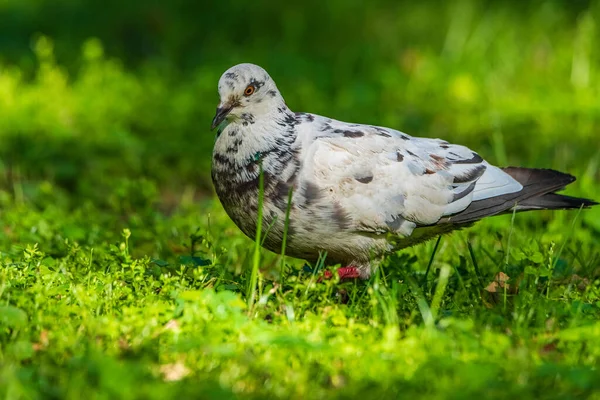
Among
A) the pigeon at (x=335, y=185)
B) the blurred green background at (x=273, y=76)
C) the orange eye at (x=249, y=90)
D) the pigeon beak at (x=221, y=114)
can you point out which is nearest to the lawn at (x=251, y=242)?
the blurred green background at (x=273, y=76)

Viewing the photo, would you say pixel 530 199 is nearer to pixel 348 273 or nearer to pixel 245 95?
pixel 348 273

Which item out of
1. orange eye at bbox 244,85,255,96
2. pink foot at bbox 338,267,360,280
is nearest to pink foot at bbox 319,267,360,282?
pink foot at bbox 338,267,360,280

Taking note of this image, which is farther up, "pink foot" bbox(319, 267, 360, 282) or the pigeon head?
the pigeon head

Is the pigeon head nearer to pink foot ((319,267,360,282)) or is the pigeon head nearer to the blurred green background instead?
pink foot ((319,267,360,282))

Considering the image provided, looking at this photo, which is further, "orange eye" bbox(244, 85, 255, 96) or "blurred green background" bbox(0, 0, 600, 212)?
"blurred green background" bbox(0, 0, 600, 212)

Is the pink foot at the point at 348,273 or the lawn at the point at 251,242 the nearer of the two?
the lawn at the point at 251,242

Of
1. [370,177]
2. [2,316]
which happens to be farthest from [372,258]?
[2,316]

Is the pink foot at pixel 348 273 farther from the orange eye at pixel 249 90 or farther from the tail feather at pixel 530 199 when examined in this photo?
the orange eye at pixel 249 90

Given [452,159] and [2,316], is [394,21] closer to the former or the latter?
[452,159]

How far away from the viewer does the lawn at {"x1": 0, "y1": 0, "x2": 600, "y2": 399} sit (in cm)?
296

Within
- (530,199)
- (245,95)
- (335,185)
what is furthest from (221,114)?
(530,199)

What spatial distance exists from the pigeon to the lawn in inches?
7.3

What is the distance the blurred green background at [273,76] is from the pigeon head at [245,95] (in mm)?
1453

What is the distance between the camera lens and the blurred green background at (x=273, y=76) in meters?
6.27
